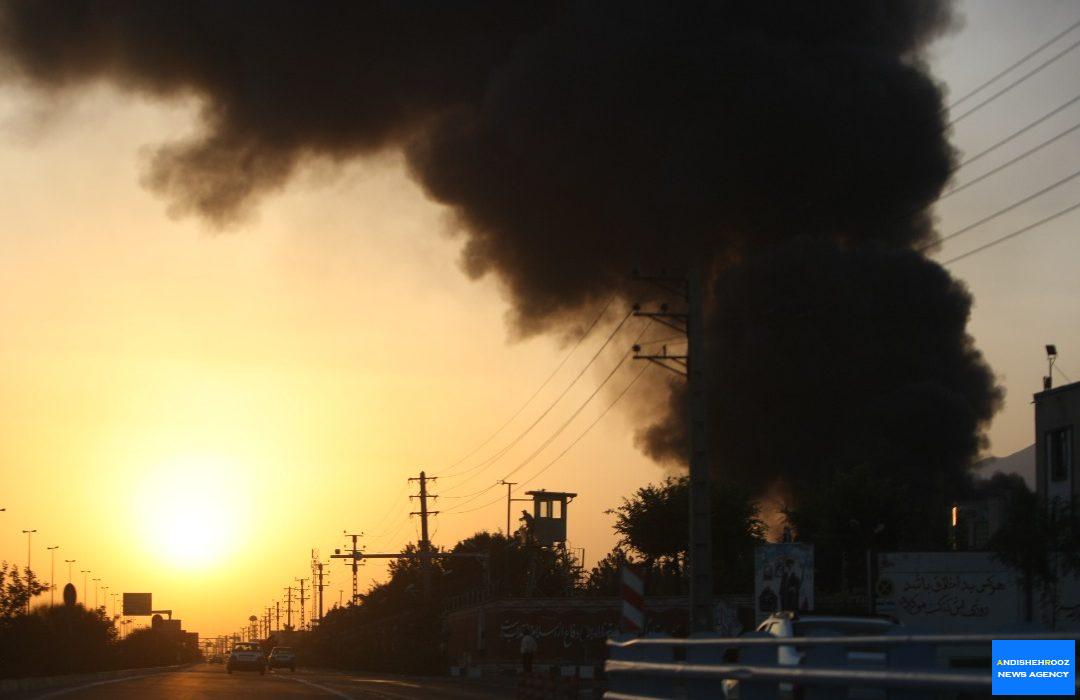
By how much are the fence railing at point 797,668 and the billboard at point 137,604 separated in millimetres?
154080

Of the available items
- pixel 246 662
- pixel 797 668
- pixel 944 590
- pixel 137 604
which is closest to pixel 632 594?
pixel 797 668

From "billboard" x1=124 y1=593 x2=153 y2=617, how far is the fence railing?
154080 mm

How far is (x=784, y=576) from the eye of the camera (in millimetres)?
33344

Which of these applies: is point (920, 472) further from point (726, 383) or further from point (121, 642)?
point (121, 642)

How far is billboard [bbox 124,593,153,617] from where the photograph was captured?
158 meters

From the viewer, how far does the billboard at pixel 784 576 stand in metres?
32.8

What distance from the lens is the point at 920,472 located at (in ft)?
230

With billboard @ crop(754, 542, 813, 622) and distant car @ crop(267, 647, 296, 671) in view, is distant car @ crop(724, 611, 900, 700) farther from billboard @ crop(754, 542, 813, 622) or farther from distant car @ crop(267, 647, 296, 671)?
distant car @ crop(267, 647, 296, 671)

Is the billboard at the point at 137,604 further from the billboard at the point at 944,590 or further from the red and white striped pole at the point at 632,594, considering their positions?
the red and white striped pole at the point at 632,594

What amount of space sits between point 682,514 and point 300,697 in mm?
43178

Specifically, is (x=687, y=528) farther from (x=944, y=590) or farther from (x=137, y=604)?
(x=137, y=604)

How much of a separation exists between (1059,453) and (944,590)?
5.75 m

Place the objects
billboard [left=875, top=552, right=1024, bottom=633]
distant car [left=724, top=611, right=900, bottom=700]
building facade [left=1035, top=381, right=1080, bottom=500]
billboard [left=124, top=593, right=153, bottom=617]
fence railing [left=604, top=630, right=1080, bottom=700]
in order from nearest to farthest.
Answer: fence railing [left=604, top=630, right=1080, bottom=700]
distant car [left=724, top=611, right=900, bottom=700]
building facade [left=1035, top=381, right=1080, bottom=500]
billboard [left=875, top=552, right=1024, bottom=633]
billboard [left=124, top=593, right=153, bottom=617]

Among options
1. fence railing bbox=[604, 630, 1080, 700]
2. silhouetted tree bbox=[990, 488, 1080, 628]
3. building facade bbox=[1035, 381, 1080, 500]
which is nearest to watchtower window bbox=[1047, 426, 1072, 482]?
building facade bbox=[1035, 381, 1080, 500]
